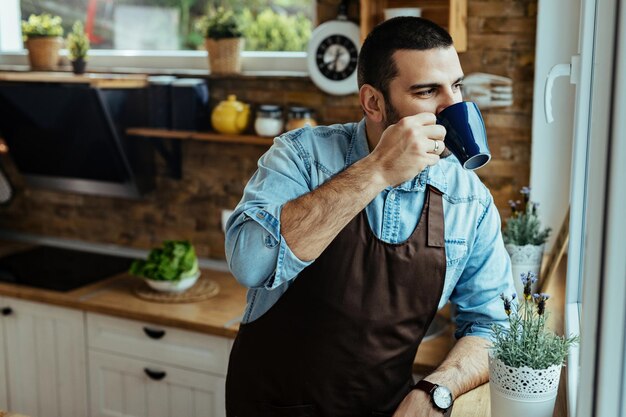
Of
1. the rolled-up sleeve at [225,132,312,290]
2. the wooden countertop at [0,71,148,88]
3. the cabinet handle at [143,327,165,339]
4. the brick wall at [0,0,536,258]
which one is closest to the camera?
the rolled-up sleeve at [225,132,312,290]

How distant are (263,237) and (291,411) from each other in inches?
18.5

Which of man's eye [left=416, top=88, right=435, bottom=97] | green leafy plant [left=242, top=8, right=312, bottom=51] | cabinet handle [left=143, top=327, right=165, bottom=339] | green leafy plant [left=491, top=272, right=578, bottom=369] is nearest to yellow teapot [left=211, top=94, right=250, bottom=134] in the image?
green leafy plant [left=242, top=8, right=312, bottom=51]

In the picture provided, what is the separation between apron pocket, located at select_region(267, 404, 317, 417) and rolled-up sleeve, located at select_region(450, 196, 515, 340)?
0.36m

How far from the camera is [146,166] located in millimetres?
3434

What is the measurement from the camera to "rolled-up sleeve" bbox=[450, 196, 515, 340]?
1.70m

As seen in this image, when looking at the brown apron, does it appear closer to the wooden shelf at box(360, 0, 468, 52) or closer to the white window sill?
the wooden shelf at box(360, 0, 468, 52)

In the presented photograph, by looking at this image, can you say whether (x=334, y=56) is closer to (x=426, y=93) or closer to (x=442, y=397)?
(x=426, y=93)

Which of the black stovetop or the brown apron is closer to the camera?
the brown apron

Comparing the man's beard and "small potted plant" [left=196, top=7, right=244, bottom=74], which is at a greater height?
"small potted plant" [left=196, top=7, right=244, bottom=74]

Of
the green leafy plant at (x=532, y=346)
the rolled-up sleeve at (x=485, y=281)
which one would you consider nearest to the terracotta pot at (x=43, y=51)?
the rolled-up sleeve at (x=485, y=281)

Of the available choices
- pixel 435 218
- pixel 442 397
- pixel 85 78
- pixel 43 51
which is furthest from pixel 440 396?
pixel 43 51

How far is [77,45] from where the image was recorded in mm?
3393

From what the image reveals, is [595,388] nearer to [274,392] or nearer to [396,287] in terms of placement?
[396,287]

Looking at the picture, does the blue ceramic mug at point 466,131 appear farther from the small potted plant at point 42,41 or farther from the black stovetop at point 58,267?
the small potted plant at point 42,41
